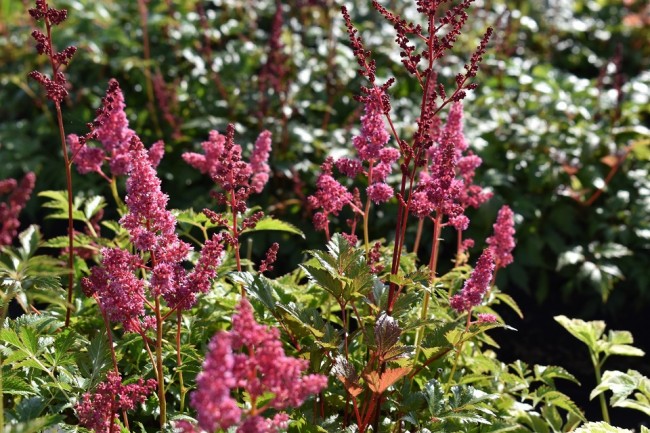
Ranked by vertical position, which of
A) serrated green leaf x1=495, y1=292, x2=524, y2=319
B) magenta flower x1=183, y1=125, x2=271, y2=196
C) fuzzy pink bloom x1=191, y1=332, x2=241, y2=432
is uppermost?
magenta flower x1=183, y1=125, x2=271, y2=196

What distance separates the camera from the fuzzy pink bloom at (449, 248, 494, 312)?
7.75ft

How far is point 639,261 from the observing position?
5.24 metres

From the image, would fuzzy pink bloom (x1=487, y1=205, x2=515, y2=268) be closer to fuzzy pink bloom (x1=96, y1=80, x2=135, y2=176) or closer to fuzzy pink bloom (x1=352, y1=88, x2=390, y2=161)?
fuzzy pink bloom (x1=352, y1=88, x2=390, y2=161)

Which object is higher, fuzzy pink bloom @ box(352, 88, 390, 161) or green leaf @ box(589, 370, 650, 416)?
fuzzy pink bloom @ box(352, 88, 390, 161)

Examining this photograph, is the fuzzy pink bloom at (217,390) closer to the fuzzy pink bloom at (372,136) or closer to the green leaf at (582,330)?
the fuzzy pink bloom at (372,136)

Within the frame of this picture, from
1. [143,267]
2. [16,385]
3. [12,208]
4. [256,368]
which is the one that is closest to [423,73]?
[143,267]

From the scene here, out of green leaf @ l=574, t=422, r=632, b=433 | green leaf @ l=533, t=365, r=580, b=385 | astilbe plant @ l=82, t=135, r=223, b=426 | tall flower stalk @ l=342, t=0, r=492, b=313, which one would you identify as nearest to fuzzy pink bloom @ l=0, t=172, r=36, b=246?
astilbe plant @ l=82, t=135, r=223, b=426

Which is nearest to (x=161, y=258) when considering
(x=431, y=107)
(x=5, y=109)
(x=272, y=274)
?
(x=431, y=107)

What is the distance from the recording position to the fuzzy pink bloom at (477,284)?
2.36 m

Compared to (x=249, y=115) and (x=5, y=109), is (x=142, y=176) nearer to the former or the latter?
(x=249, y=115)

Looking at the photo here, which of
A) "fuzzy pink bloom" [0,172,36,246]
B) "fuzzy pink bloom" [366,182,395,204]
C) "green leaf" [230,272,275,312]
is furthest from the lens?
"fuzzy pink bloom" [0,172,36,246]

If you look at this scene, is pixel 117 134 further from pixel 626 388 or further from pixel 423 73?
pixel 626 388

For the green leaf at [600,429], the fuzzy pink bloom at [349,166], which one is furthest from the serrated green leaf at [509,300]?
the fuzzy pink bloom at [349,166]

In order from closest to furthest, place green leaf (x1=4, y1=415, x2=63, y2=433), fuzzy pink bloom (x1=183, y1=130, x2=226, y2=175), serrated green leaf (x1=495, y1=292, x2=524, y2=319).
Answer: green leaf (x1=4, y1=415, x2=63, y2=433) < serrated green leaf (x1=495, y1=292, x2=524, y2=319) < fuzzy pink bloom (x1=183, y1=130, x2=226, y2=175)
